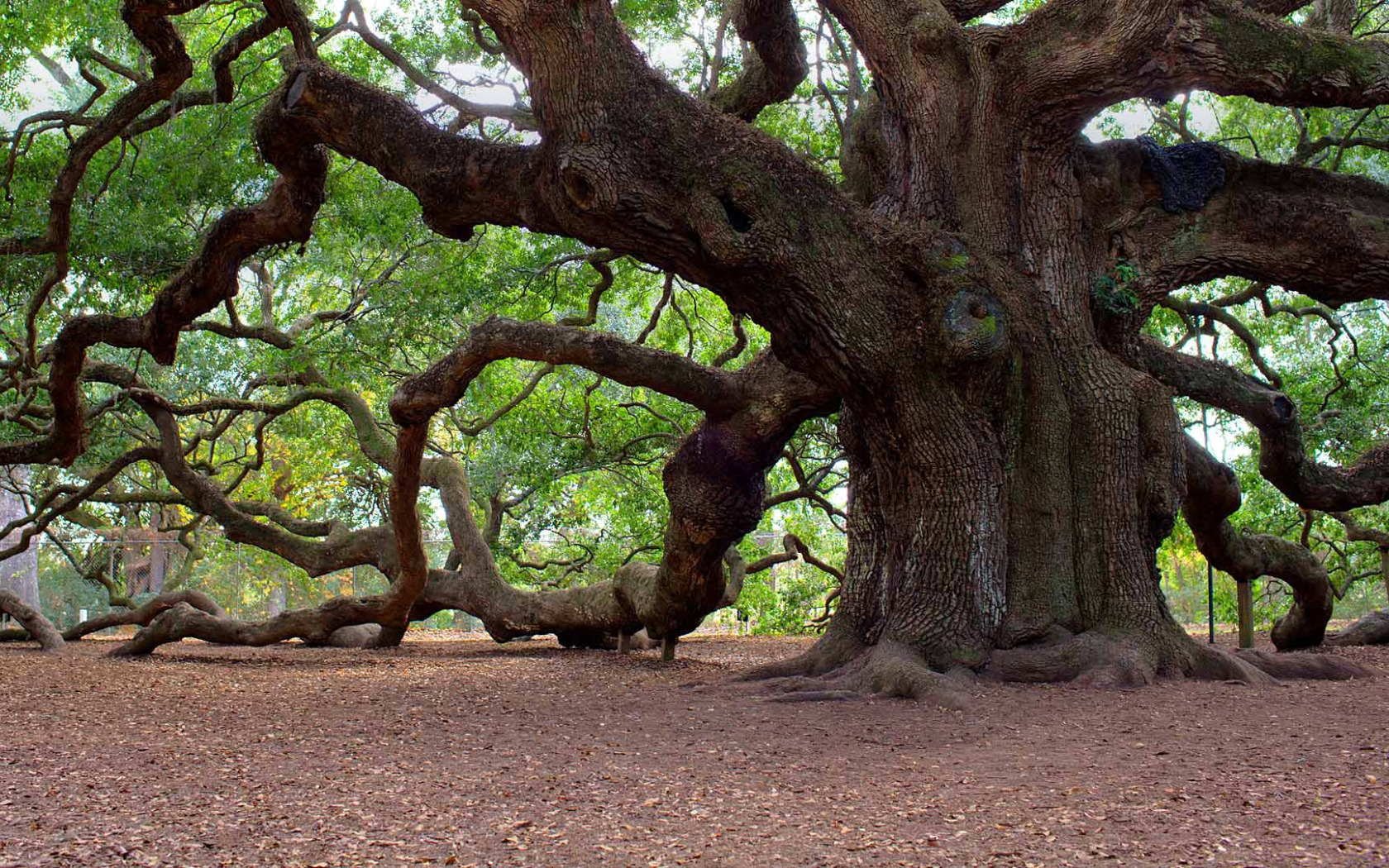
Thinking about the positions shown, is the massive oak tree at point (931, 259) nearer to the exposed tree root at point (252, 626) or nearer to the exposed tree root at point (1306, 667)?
the exposed tree root at point (1306, 667)

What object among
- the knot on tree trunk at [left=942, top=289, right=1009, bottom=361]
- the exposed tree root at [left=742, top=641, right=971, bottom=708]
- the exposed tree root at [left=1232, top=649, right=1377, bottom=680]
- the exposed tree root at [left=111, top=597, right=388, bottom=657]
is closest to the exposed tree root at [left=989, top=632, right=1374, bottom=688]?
the exposed tree root at [left=1232, top=649, right=1377, bottom=680]

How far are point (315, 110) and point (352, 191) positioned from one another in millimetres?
→ 4499

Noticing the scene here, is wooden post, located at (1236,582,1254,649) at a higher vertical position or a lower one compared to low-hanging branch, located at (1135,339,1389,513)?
lower

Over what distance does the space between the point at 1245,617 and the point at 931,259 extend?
14.0 feet

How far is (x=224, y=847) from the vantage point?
2775 mm

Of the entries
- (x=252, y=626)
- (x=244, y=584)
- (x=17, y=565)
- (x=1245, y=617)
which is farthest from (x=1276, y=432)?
(x=244, y=584)

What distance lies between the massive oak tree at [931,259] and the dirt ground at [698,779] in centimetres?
73

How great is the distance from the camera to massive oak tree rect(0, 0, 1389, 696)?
17.9 feet

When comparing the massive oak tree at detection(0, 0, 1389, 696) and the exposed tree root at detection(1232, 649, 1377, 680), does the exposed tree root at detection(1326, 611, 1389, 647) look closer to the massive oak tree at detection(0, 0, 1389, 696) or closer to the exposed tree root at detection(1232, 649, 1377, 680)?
the massive oak tree at detection(0, 0, 1389, 696)

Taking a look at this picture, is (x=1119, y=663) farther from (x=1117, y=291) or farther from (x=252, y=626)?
(x=252, y=626)

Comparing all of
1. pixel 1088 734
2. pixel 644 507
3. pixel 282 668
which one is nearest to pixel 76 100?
pixel 644 507

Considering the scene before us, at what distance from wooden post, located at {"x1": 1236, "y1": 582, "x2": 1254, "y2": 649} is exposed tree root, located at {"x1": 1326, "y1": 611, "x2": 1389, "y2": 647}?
157cm

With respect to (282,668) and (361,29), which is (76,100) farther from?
(282,668)

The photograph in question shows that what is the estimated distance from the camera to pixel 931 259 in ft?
18.8
